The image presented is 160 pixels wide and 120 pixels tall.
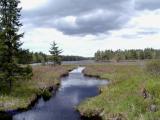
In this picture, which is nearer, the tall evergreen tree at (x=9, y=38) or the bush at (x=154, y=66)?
the tall evergreen tree at (x=9, y=38)

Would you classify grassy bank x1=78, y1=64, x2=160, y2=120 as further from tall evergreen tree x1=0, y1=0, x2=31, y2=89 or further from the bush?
the bush

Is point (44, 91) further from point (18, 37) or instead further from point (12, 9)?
point (12, 9)

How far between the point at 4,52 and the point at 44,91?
8.55 m

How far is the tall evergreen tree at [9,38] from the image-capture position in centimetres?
3155

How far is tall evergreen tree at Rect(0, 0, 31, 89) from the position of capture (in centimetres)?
3155

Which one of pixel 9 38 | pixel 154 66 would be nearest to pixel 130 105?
pixel 9 38

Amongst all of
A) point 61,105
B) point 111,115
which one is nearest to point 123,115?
point 111,115

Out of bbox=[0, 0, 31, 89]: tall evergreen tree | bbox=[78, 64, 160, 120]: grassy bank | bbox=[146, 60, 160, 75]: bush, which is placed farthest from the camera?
bbox=[146, 60, 160, 75]: bush

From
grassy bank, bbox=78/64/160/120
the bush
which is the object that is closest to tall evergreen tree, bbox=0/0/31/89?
grassy bank, bbox=78/64/160/120

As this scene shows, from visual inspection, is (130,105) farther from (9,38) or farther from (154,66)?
(154,66)

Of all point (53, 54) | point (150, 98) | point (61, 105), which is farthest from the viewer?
point (53, 54)

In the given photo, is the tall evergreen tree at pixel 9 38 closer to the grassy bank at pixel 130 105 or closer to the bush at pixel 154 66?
the grassy bank at pixel 130 105

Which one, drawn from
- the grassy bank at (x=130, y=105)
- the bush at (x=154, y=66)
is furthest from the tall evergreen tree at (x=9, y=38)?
the bush at (x=154, y=66)

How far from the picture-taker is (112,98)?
87.1 feet
